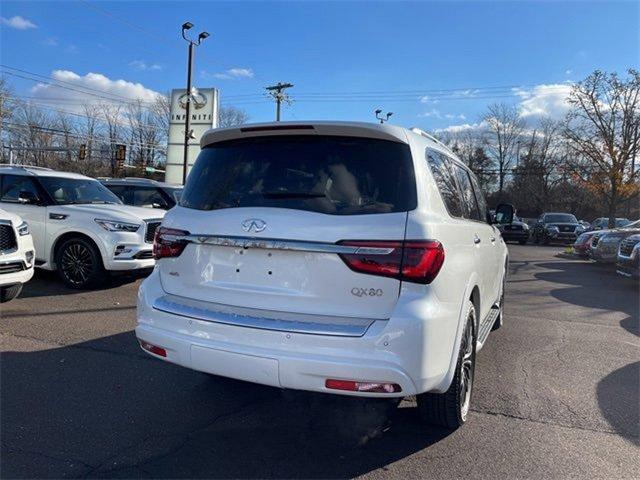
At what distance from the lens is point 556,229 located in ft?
94.5

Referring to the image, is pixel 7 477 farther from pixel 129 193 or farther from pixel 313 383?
pixel 129 193

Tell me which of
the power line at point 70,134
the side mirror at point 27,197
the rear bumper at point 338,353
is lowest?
the rear bumper at point 338,353

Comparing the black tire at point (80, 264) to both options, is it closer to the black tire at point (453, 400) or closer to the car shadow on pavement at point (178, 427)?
the car shadow on pavement at point (178, 427)

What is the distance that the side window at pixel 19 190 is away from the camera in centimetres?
838

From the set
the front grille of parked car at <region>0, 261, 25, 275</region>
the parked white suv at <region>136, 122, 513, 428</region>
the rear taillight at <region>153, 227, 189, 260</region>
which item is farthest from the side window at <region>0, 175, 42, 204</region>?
the parked white suv at <region>136, 122, 513, 428</region>

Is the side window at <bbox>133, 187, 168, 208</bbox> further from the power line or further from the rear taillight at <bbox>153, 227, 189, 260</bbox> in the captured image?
the power line

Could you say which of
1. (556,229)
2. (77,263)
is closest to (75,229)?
(77,263)

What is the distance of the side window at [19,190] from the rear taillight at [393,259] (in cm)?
728

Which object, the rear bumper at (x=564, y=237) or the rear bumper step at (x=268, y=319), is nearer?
the rear bumper step at (x=268, y=319)

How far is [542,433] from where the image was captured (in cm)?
357

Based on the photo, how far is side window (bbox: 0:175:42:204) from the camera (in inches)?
330

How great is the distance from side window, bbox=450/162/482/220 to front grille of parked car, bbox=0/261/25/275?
17.1ft

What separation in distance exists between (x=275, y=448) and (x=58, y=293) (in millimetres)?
5655

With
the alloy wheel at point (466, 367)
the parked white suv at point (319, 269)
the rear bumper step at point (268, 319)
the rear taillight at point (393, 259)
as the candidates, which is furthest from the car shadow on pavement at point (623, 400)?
the rear bumper step at point (268, 319)
